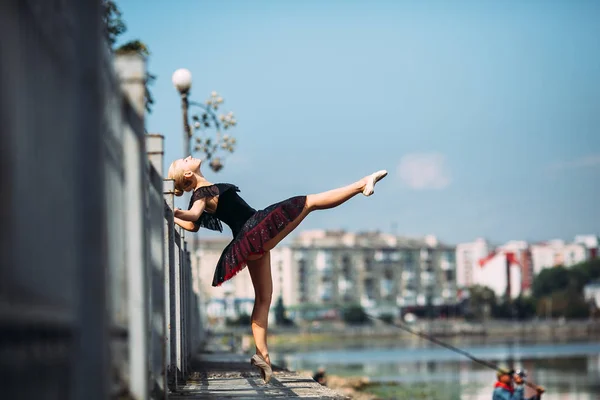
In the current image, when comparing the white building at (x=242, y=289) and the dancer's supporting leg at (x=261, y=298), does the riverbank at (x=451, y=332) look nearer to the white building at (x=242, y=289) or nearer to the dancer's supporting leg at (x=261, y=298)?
the white building at (x=242, y=289)

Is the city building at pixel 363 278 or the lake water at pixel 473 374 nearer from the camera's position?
the lake water at pixel 473 374

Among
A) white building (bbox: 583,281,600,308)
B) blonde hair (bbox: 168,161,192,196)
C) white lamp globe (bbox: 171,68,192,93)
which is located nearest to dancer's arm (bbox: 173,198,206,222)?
blonde hair (bbox: 168,161,192,196)

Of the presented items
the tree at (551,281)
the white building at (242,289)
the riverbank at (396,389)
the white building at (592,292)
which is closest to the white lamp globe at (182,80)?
the riverbank at (396,389)

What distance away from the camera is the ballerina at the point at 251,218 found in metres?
7.99

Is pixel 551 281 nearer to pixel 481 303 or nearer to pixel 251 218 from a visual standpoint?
pixel 481 303

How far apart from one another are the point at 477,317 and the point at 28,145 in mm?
180544

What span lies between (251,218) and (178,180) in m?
0.57

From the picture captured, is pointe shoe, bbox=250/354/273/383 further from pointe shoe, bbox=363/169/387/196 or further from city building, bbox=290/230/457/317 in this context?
city building, bbox=290/230/457/317

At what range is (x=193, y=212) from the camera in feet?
26.4

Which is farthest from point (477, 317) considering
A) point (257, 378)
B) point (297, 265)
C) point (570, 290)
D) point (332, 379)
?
point (257, 378)

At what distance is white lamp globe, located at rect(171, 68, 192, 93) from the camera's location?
21031mm

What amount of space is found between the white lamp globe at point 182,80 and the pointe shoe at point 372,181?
13.3m

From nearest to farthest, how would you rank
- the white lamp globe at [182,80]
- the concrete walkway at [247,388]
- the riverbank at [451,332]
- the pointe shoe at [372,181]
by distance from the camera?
1. the concrete walkway at [247,388]
2. the pointe shoe at [372,181]
3. the white lamp globe at [182,80]
4. the riverbank at [451,332]

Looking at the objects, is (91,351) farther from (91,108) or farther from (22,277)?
(91,108)
